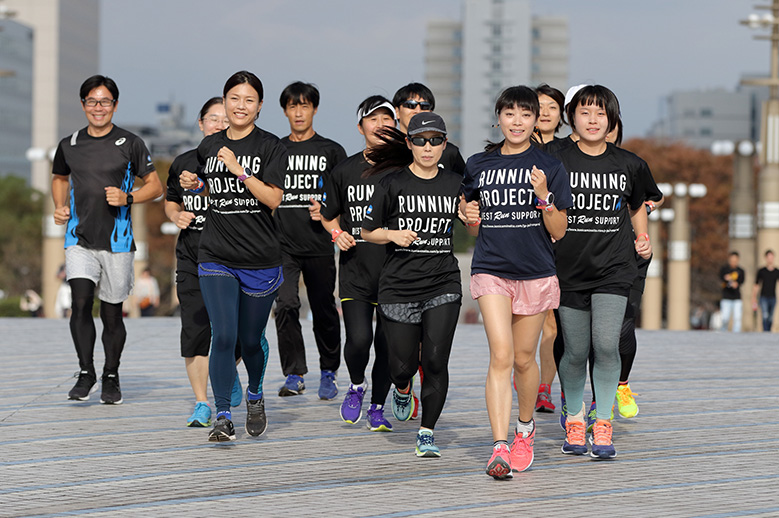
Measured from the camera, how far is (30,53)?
442ft

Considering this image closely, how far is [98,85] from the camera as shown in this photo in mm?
8641

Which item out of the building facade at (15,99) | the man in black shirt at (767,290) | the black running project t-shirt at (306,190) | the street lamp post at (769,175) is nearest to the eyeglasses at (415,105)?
the black running project t-shirt at (306,190)

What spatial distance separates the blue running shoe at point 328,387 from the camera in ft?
30.1

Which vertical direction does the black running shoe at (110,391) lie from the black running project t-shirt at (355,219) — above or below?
below

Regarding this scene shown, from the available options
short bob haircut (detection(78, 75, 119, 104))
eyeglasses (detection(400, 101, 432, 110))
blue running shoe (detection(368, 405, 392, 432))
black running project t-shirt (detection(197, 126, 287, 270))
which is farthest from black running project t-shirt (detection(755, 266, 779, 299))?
black running project t-shirt (detection(197, 126, 287, 270))

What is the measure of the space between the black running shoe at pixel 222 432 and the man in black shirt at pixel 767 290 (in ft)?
59.5

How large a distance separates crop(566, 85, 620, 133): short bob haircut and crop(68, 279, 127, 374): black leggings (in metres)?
3.80

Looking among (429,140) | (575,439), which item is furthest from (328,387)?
(429,140)

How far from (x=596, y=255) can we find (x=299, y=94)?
3.20 m


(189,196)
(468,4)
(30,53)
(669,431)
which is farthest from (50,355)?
(468,4)

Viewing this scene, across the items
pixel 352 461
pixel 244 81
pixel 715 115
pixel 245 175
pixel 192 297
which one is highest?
pixel 715 115

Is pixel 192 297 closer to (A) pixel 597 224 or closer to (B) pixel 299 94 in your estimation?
(B) pixel 299 94

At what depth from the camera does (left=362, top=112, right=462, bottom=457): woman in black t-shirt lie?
6.83 m

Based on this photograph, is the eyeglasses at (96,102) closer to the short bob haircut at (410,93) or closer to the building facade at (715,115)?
the short bob haircut at (410,93)
